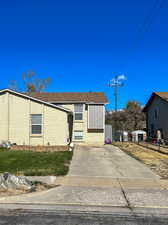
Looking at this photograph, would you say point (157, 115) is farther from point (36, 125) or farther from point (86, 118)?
point (36, 125)

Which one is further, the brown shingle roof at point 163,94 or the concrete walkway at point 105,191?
the brown shingle roof at point 163,94

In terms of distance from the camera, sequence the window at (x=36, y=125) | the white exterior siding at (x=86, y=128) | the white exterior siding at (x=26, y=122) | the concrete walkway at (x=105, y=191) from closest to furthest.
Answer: the concrete walkway at (x=105, y=191), the white exterior siding at (x=26, y=122), the window at (x=36, y=125), the white exterior siding at (x=86, y=128)

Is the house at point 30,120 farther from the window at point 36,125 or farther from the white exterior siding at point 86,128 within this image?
the white exterior siding at point 86,128

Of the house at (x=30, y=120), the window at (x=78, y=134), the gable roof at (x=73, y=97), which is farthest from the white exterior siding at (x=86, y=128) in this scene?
the house at (x=30, y=120)

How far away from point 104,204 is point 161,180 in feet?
12.2

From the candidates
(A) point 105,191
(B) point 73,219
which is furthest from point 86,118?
(B) point 73,219

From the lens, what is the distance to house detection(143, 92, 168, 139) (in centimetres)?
3084

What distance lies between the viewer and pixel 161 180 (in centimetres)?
928

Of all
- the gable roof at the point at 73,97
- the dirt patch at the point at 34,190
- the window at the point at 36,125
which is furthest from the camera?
the gable roof at the point at 73,97

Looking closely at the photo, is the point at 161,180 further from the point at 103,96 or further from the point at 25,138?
the point at 103,96

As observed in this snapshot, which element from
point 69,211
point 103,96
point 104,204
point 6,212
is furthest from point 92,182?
point 103,96

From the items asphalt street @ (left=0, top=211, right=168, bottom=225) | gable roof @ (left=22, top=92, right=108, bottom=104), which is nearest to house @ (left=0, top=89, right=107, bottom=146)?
gable roof @ (left=22, top=92, right=108, bottom=104)

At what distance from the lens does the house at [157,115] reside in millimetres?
30844

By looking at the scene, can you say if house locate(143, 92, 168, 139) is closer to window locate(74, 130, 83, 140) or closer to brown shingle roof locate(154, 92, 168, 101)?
brown shingle roof locate(154, 92, 168, 101)
